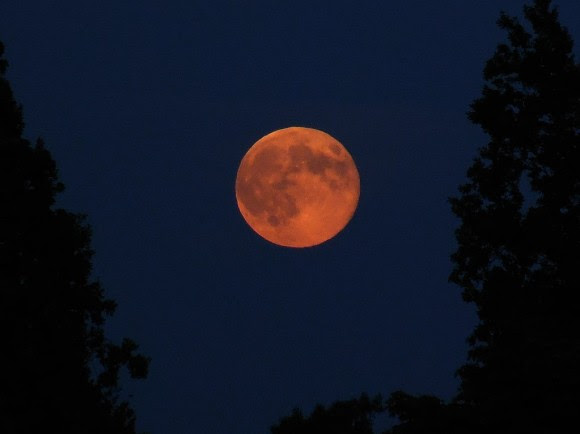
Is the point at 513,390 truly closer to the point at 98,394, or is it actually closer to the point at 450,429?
the point at 450,429

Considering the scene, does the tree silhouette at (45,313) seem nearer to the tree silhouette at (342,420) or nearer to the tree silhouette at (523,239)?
the tree silhouette at (523,239)

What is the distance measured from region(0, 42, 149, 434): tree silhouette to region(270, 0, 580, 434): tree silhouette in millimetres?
6128

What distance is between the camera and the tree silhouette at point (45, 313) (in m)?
16.3

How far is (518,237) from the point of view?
1933cm

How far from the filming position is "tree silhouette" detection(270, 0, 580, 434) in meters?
15.4

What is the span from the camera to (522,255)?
1936cm

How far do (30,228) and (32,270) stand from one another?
93cm

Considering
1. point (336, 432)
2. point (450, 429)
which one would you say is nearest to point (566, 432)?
point (450, 429)

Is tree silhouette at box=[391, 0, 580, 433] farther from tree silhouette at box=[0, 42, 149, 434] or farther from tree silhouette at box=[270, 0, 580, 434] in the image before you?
tree silhouette at box=[0, 42, 149, 434]

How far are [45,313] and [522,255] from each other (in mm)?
10402

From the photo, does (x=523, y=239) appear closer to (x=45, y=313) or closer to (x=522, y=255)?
(x=522, y=255)

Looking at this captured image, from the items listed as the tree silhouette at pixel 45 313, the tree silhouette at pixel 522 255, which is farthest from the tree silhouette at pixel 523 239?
the tree silhouette at pixel 45 313

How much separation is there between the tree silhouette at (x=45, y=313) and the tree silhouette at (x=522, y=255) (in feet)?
20.1

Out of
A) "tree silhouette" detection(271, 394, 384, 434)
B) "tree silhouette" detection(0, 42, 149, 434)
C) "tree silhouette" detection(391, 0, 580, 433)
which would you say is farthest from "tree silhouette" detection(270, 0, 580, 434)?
"tree silhouette" detection(271, 394, 384, 434)
